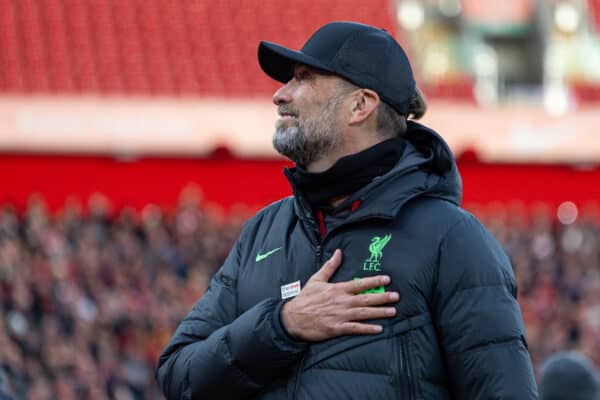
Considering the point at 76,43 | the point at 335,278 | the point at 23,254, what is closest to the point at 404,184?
the point at 335,278

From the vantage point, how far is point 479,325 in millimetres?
2404

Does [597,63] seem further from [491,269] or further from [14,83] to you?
[491,269]

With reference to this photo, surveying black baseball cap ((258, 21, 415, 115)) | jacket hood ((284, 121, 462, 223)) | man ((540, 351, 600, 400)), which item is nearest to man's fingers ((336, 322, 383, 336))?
jacket hood ((284, 121, 462, 223))

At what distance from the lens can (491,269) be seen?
96.9 inches

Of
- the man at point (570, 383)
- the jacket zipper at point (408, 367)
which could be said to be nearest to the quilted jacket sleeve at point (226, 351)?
the jacket zipper at point (408, 367)

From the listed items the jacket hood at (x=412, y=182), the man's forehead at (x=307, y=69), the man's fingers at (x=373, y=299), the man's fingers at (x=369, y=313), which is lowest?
the man's fingers at (x=369, y=313)

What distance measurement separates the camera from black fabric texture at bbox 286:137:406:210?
2578 millimetres

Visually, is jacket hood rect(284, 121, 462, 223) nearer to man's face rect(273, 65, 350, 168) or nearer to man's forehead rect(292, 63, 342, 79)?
man's face rect(273, 65, 350, 168)

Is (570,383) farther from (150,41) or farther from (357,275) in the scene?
(150,41)

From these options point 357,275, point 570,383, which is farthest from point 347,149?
point 570,383

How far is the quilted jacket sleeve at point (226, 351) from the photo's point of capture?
2.51 meters

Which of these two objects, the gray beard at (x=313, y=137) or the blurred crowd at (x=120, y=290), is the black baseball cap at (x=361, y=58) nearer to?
the gray beard at (x=313, y=137)

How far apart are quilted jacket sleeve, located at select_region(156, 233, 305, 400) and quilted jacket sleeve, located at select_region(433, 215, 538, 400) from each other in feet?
1.04

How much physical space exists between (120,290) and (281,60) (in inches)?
340
